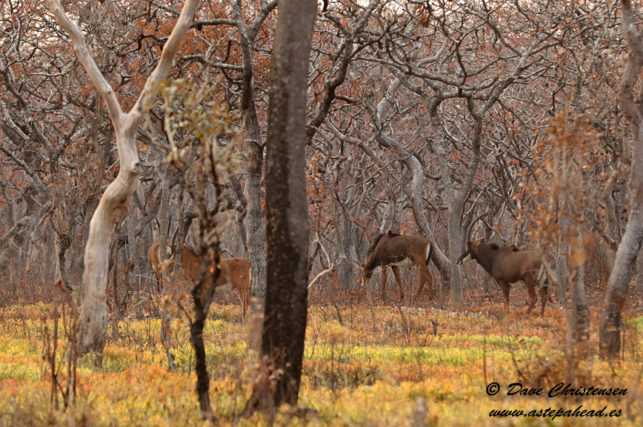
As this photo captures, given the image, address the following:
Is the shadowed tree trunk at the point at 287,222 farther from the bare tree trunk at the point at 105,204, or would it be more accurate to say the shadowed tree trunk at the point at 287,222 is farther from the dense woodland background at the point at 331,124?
the bare tree trunk at the point at 105,204

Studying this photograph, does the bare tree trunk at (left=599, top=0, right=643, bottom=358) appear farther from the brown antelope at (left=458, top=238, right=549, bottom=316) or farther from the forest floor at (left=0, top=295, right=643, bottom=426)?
the brown antelope at (left=458, top=238, right=549, bottom=316)

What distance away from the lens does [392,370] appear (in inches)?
351

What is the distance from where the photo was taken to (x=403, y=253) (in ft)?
72.3

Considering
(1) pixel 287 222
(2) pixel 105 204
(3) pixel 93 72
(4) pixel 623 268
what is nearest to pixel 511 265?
(4) pixel 623 268

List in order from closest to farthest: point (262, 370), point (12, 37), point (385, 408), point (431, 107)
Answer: point (262, 370), point (385, 408), point (12, 37), point (431, 107)

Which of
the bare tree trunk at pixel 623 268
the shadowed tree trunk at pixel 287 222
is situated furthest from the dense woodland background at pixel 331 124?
the shadowed tree trunk at pixel 287 222

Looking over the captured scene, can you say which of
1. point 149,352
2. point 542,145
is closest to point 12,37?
point 149,352

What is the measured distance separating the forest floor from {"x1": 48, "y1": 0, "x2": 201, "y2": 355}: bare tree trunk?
514mm

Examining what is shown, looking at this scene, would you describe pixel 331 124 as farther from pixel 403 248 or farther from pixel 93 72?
pixel 93 72

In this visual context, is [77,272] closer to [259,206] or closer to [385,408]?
[259,206]

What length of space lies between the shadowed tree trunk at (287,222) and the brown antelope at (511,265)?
11.0 metres

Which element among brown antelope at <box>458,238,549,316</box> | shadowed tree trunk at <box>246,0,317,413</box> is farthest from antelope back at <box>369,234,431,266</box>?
shadowed tree trunk at <box>246,0,317,413</box>

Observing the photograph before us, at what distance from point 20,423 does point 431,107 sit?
48.8 feet

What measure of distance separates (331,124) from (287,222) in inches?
498
